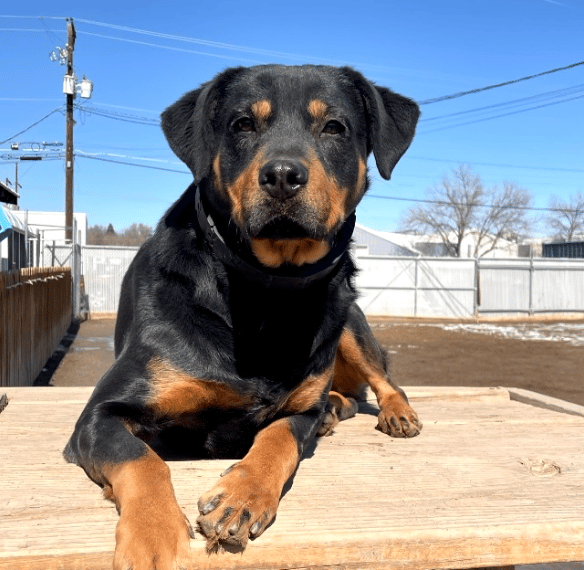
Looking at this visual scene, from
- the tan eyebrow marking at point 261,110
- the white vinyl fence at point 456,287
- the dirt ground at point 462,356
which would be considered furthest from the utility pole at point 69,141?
the tan eyebrow marking at point 261,110

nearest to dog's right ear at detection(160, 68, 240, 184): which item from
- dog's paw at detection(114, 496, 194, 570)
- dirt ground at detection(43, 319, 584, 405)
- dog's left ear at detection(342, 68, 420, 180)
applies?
dog's left ear at detection(342, 68, 420, 180)

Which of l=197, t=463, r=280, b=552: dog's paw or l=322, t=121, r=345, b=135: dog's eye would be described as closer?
l=197, t=463, r=280, b=552: dog's paw

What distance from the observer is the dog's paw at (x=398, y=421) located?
10.1 feet

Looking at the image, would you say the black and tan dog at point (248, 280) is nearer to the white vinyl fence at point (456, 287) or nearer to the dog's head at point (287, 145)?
the dog's head at point (287, 145)

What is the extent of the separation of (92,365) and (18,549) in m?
10.5

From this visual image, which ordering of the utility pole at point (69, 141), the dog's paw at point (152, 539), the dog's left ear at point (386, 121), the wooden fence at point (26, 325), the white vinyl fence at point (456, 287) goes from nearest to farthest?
1. the dog's paw at point (152, 539)
2. the dog's left ear at point (386, 121)
3. the wooden fence at point (26, 325)
4. the white vinyl fence at point (456, 287)
5. the utility pole at point (69, 141)

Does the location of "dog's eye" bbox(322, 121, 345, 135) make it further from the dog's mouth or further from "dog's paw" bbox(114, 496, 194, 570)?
"dog's paw" bbox(114, 496, 194, 570)

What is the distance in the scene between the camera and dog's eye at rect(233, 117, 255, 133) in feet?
9.29

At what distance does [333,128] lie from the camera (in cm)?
292

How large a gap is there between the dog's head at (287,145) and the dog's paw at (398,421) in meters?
0.93

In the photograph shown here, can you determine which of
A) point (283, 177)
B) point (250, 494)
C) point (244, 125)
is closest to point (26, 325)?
point (244, 125)

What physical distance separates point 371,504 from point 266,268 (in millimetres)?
1029

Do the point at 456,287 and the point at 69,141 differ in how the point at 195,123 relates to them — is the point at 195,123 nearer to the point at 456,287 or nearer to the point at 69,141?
the point at 456,287

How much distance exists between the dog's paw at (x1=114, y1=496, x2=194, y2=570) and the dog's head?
1138 millimetres
